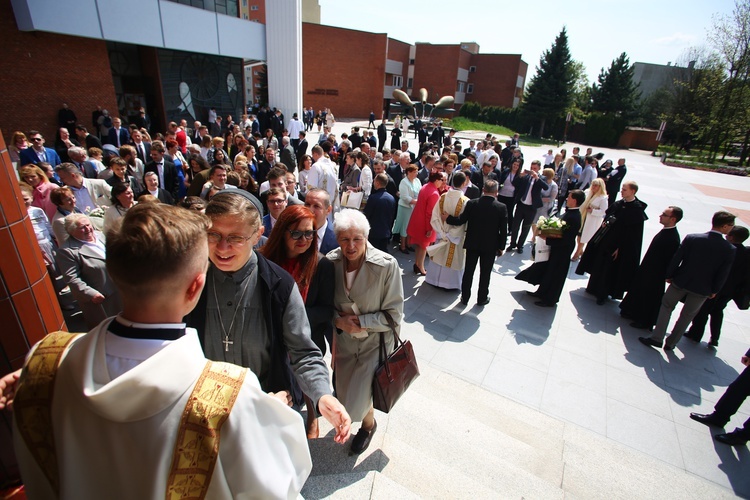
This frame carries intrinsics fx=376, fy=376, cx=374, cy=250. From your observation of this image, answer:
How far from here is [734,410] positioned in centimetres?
387

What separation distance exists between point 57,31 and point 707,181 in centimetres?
3186

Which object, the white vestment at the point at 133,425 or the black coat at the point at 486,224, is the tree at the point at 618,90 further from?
the white vestment at the point at 133,425

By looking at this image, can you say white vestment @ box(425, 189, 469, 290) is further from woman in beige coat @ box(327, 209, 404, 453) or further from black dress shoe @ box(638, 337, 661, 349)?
woman in beige coat @ box(327, 209, 404, 453)

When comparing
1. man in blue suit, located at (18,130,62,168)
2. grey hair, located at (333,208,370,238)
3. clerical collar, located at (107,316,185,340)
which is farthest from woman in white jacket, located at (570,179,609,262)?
man in blue suit, located at (18,130,62,168)

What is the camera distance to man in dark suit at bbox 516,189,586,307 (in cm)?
600

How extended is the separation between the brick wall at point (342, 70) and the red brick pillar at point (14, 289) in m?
39.2

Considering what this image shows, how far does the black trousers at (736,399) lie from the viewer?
12.5ft

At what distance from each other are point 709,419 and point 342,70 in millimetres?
40066

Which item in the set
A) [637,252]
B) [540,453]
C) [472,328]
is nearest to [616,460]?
[540,453]

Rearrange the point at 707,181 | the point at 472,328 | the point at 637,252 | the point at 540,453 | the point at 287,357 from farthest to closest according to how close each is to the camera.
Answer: the point at 707,181
the point at 637,252
the point at 472,328
the point at 540,453
the point at 287,357

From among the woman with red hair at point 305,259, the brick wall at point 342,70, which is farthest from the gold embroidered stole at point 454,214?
the brick wall at point 342,70

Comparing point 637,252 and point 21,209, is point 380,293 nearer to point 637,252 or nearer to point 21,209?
point 21,209

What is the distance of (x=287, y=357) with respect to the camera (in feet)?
7.23

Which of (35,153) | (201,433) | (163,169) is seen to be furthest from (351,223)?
(35,153)
